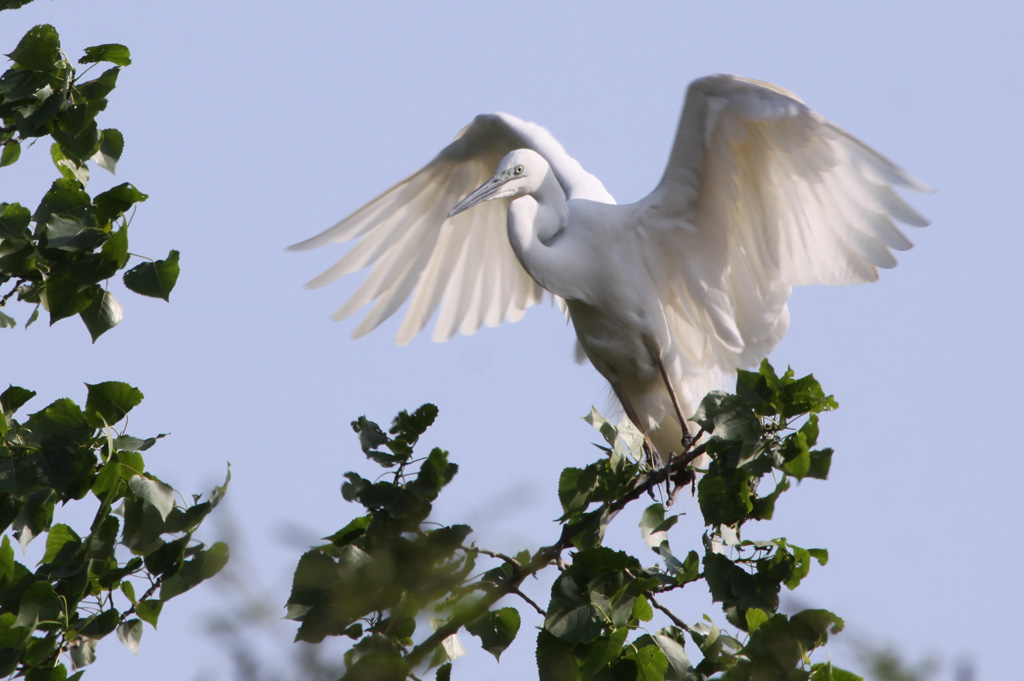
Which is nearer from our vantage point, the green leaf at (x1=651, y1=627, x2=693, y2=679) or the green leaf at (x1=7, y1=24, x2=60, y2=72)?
the green leaf at (x1=7, y1=24, x2=60, y2=72)

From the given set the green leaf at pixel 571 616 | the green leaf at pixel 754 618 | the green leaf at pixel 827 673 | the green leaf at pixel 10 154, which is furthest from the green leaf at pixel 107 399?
the green leaf at pixel 827 673

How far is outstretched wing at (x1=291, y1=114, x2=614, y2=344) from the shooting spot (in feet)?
21.5

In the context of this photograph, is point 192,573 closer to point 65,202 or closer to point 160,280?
point 160,280

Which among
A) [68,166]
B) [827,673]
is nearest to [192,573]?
[68,166]

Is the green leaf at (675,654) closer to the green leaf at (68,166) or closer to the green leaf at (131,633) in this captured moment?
the green leaf at (131,633)

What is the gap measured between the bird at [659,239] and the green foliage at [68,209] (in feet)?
7.84

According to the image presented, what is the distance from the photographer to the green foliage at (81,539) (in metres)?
2.37

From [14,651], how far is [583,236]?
367 centimetres

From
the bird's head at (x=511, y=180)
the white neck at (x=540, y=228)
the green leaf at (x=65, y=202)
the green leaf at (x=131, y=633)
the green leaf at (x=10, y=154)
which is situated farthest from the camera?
the bird's head at (x=511, y=180)

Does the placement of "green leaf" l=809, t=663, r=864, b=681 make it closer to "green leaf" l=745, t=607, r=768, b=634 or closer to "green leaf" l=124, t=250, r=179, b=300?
"green leaf" l=745, t=607, r=768, b=634

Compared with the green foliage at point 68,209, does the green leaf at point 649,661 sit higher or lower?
lower

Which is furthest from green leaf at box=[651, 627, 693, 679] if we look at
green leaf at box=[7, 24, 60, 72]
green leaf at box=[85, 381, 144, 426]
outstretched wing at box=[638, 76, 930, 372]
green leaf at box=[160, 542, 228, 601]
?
outstretched wing at box=[638, 76, 930, 372]

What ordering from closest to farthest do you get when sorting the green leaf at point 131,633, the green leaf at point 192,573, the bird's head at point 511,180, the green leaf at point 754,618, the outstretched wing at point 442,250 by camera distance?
1. the green leaf at point 192,573
2. the green leaf at point 131,633
3. the green leaf at point 754,618
4. the bird's head at point 511,180
5. the outstretched wing at point 442,250

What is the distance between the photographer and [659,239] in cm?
556
